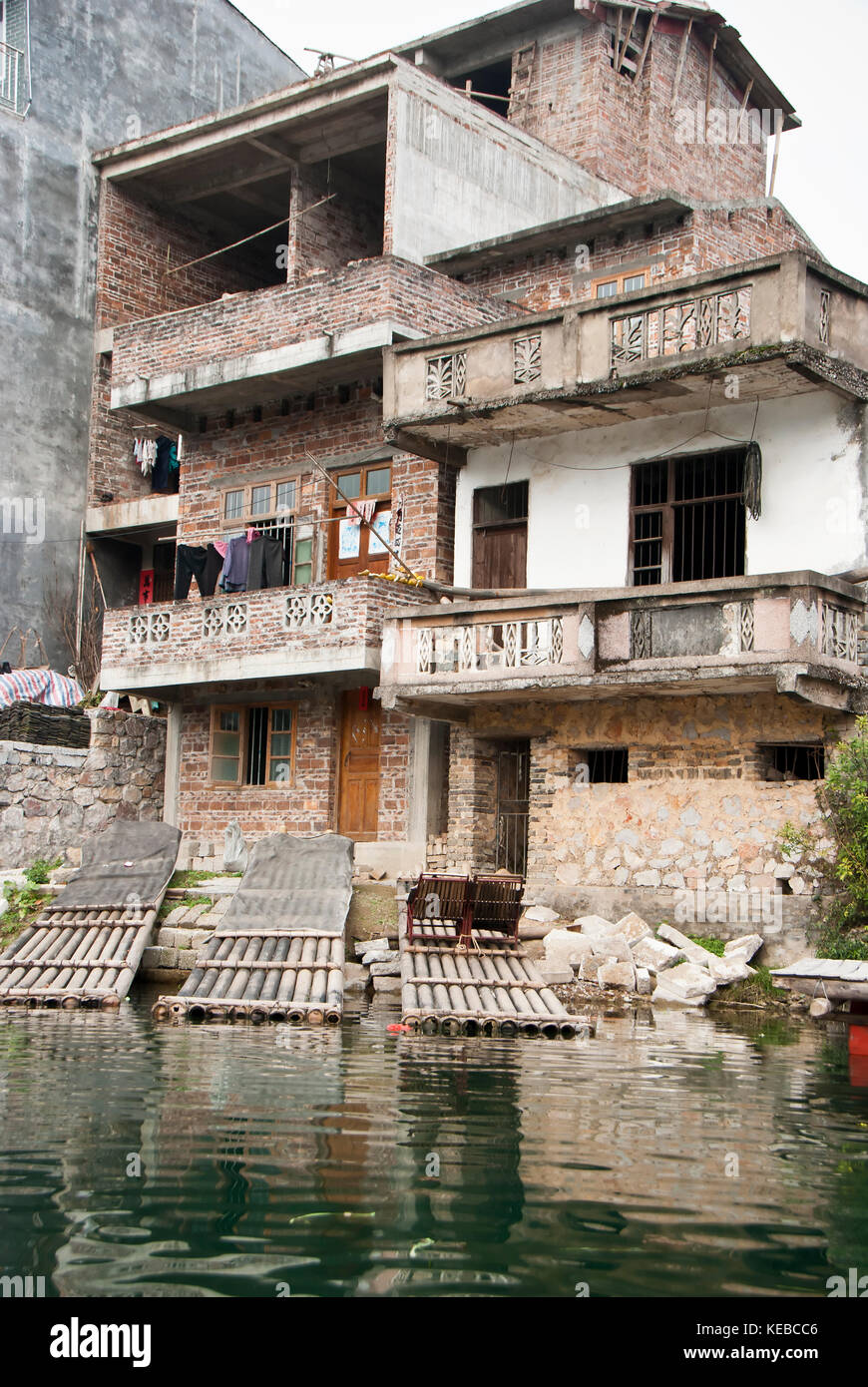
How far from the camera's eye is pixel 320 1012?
1522 centimetres

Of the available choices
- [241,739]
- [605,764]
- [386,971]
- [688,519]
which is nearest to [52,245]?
[241,739]

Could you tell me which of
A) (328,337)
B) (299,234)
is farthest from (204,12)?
(328,337)

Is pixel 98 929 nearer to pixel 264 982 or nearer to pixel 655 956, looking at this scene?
pixel 264 982

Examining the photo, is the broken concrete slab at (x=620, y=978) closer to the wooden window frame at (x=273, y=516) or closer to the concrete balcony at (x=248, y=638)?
the concrete balcony at (x=248, y=638)

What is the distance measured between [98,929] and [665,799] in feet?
24.5

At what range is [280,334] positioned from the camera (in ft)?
75.0

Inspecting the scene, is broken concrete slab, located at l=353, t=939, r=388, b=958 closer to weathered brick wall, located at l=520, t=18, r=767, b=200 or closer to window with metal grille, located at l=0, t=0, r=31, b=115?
weathered brick wall, located at l=520, t=18, r=767, b=200

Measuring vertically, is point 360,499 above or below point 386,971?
above

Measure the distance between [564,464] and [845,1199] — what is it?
1498cm

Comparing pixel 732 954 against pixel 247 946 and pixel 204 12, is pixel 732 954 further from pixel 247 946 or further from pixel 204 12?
pixel 204 12

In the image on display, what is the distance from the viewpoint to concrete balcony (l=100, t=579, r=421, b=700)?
21422 millimetres

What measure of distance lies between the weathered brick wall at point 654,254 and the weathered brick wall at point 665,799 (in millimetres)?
6616

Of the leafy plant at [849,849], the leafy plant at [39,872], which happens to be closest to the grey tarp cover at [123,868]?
the leafy plant at [39,872]

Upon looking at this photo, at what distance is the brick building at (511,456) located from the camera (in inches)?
728
